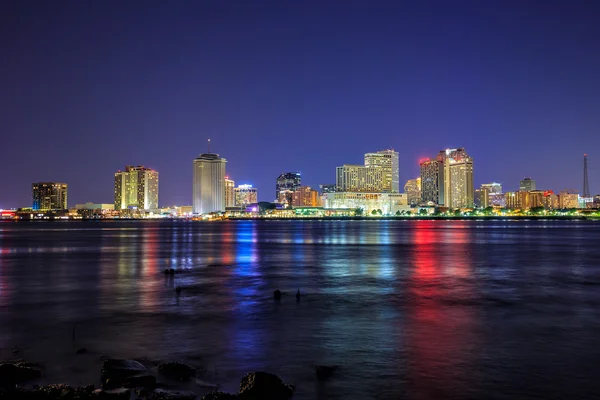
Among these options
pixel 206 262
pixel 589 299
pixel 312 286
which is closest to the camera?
pixel 589 299

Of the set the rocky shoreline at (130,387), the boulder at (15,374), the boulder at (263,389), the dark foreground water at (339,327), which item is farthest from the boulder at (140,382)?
the boulder at (15,374)

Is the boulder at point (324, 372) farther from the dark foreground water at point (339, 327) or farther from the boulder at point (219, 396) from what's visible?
the boulder at point (219, 396)

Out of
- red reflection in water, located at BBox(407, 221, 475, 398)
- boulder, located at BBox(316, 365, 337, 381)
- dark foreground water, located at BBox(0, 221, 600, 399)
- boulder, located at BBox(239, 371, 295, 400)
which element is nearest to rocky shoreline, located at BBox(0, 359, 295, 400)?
boulder, located at BBox(239, 371, 295, 400)

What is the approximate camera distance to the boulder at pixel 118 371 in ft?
41.6

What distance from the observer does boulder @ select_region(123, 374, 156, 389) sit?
12.4 m

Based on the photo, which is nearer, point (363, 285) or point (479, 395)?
point (479, 395)

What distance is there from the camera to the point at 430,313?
23.3 m

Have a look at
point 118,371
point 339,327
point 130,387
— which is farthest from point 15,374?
point 339,327

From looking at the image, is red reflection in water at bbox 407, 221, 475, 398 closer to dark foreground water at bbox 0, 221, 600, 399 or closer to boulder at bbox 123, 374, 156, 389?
dark foreground water at bbox 0, 221, 600, 399

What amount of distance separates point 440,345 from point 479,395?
490 cm

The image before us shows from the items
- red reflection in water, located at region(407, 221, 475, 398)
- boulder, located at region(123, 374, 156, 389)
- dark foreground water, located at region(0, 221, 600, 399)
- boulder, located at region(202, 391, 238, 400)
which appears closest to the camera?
boulder, located at region(202, 391, 238, 400)

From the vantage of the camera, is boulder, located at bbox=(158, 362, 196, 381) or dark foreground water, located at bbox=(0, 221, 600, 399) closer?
boulder, located at bbox=(158, 362, 196, 381)

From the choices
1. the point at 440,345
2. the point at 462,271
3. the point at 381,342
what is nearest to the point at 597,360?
the point at 440,345

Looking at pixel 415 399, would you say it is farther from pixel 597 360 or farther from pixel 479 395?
pixel 597 360
